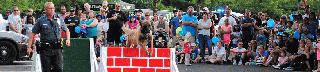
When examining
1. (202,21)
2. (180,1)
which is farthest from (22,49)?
(180,1)

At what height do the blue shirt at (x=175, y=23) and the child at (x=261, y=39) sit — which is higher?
the blue shirt at (x=175, y=23)

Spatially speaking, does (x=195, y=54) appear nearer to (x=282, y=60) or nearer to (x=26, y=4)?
(x=282, y=60)

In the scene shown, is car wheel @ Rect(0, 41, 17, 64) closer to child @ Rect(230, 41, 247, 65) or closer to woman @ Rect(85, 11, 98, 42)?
woman @ Rect(85, 11, 98, 42)

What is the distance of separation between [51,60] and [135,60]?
2808 millimetres

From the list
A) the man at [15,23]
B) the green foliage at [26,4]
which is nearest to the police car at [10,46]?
the man at [15,23]

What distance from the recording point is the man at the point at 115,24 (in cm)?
1962

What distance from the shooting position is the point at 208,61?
23703mm

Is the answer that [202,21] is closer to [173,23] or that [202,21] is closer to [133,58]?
[173,23]

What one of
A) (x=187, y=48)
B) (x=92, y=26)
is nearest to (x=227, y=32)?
(x=187, y=48)

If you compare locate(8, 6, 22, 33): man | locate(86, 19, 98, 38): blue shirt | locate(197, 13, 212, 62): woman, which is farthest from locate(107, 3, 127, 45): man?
locate(8, 6, 22, 33): man

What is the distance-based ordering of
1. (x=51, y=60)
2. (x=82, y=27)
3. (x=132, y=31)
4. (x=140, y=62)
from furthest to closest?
(x=82, y=27), (x=132, y=31), (x=140, y=62), (x=51, y=60)

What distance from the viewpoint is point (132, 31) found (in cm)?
1780

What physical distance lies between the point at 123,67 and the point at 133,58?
0.26 m

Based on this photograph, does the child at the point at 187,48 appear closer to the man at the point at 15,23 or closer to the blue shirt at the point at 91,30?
the blue shirt at the point at 91,30
